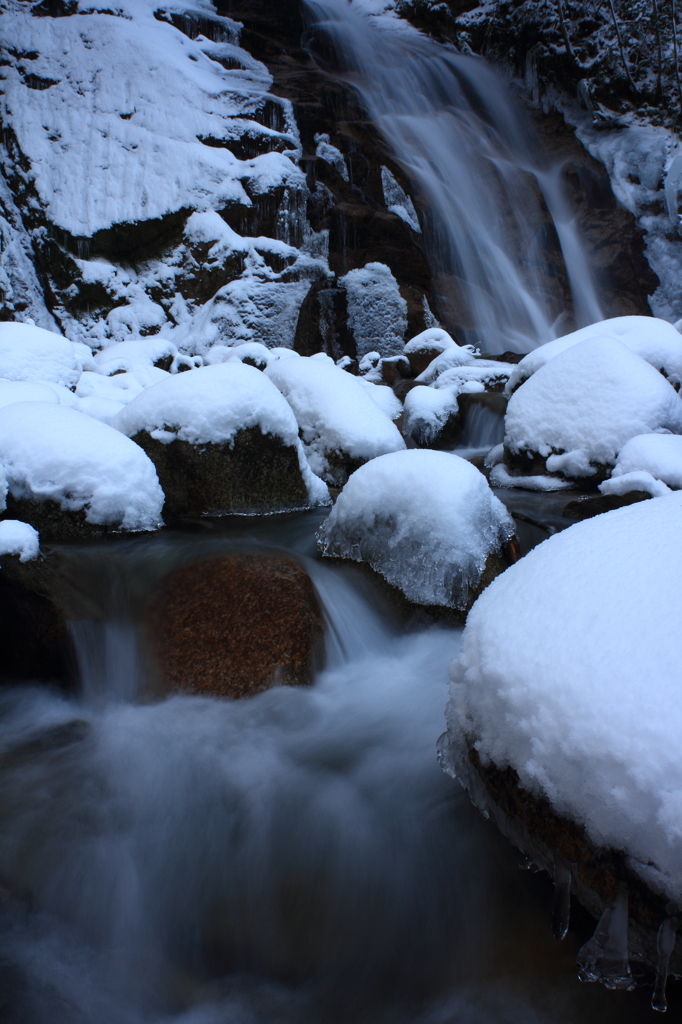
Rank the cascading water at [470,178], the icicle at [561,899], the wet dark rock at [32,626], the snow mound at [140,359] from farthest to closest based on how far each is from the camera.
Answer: the cascading water at [470,178] → the snow mound at [140,359] → the wet dark rock at [32,626] → the icicle at [561,899]

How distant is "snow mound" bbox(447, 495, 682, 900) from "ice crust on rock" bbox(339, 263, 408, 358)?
35.7 ft

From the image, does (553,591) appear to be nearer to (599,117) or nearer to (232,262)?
(232,262)

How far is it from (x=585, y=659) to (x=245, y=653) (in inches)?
61.6

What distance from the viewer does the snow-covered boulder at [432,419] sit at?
280 inches

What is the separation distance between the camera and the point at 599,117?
17828 mm

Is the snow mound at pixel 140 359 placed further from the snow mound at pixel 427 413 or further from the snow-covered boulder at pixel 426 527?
the snow-covered boulder at pixel 426 527

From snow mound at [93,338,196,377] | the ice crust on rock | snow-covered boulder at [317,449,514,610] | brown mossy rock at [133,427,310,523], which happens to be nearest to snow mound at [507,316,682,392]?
brown mossy rock at [133,427,310,523]

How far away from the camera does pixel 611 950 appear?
1188 mm

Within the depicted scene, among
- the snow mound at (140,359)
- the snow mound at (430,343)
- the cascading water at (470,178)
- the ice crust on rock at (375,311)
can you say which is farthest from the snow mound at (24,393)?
the cascading water at (470,178)

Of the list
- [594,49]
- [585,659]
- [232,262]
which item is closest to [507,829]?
[585,659]

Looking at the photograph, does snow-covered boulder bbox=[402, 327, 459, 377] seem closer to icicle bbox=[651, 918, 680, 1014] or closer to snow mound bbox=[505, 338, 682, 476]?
snow mound bbox=[505, 338, 682, 476]

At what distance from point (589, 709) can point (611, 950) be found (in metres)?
0.53

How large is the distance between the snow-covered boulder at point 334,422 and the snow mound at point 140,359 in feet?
13.4

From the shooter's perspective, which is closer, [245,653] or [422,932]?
[422,932]
